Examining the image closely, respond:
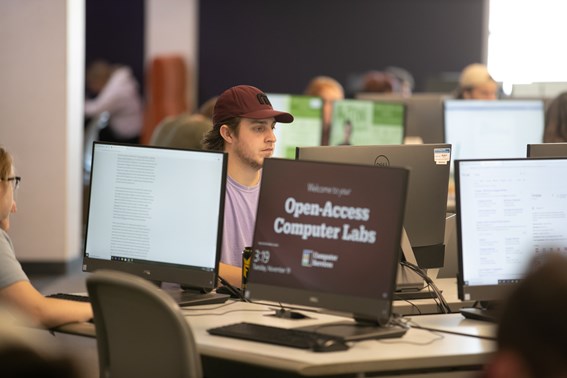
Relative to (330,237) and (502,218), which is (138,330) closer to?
(330,237)

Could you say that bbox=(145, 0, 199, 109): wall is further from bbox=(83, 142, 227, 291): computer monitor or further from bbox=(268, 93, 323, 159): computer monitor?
bbox=(83, 142, 227, 291): computer monitor

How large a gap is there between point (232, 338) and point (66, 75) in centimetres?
450

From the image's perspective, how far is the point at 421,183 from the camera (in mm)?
3293

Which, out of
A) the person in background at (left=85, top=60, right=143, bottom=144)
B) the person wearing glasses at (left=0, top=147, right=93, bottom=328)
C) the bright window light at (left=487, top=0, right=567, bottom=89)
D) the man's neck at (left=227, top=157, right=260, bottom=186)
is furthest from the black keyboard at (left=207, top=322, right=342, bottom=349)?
the person in background at (left=85, top=60, right=143, bottom=144)

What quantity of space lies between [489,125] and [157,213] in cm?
301

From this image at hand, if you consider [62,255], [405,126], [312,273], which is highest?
[405,126]

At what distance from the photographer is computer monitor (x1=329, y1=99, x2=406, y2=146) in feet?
20.3

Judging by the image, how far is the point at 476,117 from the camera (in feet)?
18.6

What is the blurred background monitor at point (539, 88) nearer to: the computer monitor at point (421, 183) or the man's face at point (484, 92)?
the man's face at point (484, 92)

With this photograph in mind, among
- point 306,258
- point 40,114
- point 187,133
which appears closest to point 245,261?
point 306,258

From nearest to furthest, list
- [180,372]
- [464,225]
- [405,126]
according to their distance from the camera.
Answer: [180,372]
[464,225]
[405,126]

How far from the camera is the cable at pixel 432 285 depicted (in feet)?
10.4

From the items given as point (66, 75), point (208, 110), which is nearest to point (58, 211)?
point (66, 75)

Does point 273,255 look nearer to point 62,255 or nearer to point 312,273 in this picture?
point 312,273
